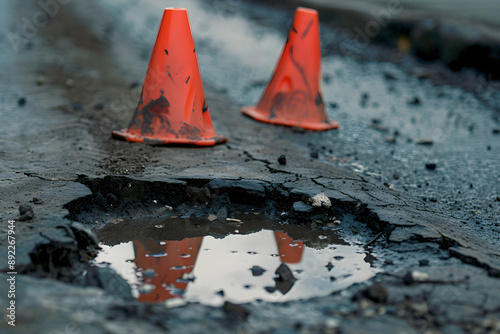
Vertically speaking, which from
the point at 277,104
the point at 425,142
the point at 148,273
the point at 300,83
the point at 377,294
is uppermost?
the point at 300,83

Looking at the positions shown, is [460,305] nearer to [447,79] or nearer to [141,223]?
[141,223]

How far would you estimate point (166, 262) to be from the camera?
285 cm

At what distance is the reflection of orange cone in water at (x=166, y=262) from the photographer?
2.56 metres

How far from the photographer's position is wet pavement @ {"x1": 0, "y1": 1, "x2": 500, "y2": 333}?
7.49 ft

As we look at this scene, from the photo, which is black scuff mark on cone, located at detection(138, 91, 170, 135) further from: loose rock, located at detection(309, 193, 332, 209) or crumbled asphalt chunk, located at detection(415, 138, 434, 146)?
crumbled asphalt chunk, located at detection(415, 138, 434, 146)

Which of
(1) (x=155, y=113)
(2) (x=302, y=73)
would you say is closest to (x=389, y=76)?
(2) (x=302, y=73)

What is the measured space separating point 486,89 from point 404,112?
1.30 metres

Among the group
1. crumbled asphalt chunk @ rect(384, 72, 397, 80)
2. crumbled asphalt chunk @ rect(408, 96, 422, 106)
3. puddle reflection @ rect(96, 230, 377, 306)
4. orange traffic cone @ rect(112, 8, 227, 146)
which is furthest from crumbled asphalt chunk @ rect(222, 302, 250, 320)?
crumbled asphalt chunk @ rect(384, 72, 397, 80)

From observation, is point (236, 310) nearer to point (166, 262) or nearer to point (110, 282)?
point (110, 282)

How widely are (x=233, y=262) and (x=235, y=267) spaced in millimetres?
52

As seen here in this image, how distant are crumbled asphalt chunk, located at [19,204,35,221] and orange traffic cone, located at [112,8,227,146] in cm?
142

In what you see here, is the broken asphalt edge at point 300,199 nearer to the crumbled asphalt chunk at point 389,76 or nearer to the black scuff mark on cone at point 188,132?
the black scuff mark on cone at point 188,132

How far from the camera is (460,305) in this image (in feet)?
7.71

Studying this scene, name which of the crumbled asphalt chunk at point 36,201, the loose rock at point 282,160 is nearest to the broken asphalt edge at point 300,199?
the crumbled asphalt chunk at point 36,201
